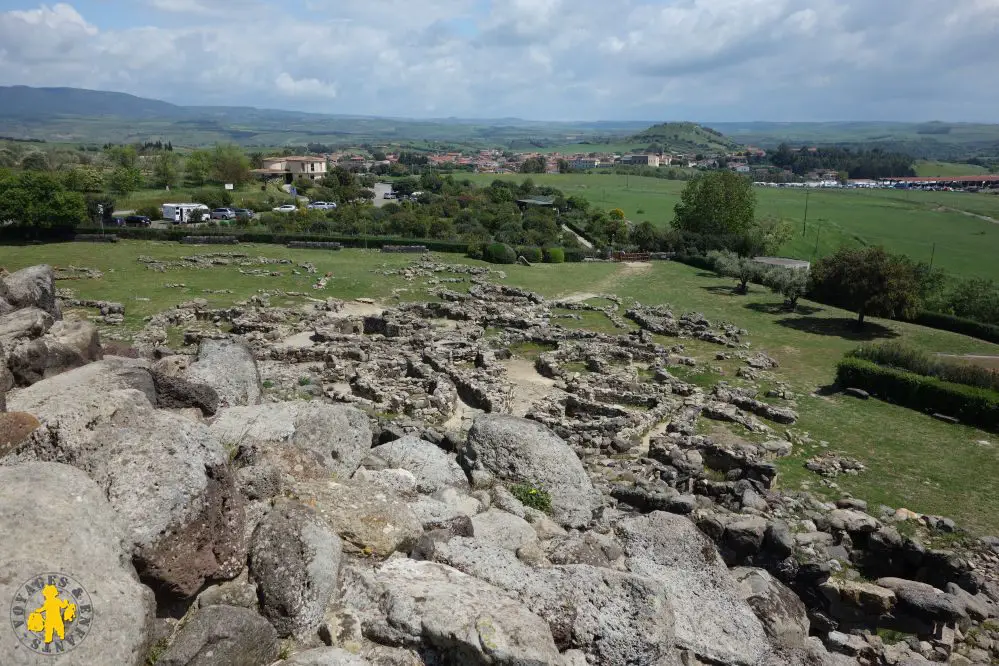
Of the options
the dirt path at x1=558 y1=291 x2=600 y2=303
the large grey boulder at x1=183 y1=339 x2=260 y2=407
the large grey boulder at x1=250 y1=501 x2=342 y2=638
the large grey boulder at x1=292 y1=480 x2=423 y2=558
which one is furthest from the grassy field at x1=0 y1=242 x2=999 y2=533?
the large grey boulder at x1=250 y1=501 x2=342 y2=638

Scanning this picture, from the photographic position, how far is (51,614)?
21.2ft

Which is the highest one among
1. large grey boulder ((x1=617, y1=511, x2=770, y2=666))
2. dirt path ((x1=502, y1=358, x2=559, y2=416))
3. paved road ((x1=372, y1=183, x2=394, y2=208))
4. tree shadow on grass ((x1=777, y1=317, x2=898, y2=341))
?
paved road ((x1=372, y1=183, x2=394, y2=208))

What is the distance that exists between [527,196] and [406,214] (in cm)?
3424

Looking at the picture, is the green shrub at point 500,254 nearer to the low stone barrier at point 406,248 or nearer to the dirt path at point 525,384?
the low stone barrier at point 406,248

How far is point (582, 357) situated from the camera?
1246 inches

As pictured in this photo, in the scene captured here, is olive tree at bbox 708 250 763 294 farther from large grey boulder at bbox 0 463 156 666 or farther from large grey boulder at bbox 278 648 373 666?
large grey boulder at bbox 0 463 156 666

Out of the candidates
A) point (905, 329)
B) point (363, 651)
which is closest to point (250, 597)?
point (363, 651)

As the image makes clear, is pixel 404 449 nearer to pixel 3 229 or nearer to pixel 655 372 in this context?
pixel 655 372

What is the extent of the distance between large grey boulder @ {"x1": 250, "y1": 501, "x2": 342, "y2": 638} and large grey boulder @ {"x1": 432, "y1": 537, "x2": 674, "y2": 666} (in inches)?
73.0

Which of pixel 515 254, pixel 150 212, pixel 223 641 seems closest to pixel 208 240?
pixel 150 212

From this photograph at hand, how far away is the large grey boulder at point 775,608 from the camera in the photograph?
1167cm

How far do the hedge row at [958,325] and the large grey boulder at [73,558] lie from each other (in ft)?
147

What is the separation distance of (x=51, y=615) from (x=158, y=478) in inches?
96.2

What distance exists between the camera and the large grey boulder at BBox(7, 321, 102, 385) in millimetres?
15133
